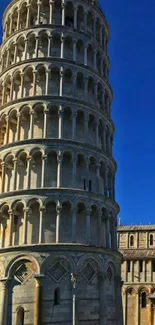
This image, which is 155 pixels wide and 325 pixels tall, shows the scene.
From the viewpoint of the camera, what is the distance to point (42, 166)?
115 feet

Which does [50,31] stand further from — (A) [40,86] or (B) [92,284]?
(B) [92,284]

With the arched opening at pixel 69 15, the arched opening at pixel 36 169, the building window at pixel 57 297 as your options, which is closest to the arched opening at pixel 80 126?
the arched opening at pixel 36 169

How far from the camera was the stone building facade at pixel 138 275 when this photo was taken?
62000 millimetres

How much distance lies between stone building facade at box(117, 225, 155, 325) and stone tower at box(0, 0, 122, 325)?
2810 cm

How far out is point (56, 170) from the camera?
35438mm

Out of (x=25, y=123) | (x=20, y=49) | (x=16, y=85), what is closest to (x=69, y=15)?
(x=20, y=49)

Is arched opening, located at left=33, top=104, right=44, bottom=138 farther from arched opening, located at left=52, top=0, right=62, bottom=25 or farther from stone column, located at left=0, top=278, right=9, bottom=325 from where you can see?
stone column, located at left=0, top=278, right=9, bottom=325

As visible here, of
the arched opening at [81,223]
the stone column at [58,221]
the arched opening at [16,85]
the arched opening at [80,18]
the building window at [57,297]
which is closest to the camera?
the building window at [57,297]

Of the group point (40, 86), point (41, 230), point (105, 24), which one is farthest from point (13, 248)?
point (105, 24)

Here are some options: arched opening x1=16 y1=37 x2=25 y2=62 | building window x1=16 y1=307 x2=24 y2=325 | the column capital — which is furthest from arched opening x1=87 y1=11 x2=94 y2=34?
building window x1=16 y1=307 x2=24 y2=325

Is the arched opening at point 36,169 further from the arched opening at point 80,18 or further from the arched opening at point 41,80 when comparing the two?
the arched opening at point 80,18

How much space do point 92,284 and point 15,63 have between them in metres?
20.4

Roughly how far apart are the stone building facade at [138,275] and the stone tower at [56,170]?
28.1 m

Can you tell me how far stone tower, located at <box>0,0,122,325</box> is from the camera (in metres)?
32.2
